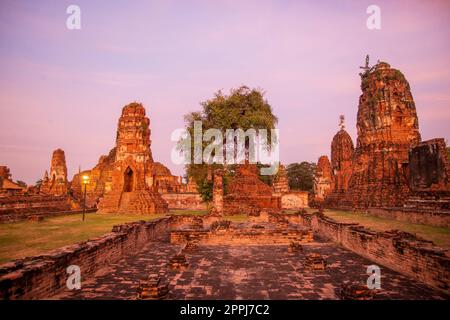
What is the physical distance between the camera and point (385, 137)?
86.1 feet

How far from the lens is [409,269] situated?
6895 millimetres

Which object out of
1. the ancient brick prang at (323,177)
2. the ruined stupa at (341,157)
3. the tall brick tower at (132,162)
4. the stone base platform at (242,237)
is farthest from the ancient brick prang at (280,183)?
the stone base platform at (242,237)

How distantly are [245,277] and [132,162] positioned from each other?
803 inches

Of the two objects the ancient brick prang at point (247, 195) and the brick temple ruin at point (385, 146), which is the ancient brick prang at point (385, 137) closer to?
the brick temple ruin at point (385, 146)

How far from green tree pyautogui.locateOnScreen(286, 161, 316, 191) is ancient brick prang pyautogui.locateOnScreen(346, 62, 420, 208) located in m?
36.4

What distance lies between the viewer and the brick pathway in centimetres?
564

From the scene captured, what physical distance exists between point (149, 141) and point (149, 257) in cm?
1838

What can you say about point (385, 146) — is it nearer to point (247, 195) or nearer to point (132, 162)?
point (247, 195)

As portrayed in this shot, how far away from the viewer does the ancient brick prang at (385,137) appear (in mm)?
25297

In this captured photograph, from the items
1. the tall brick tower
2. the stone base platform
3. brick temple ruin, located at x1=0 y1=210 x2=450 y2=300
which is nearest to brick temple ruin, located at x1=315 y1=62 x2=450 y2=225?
the stone base platform

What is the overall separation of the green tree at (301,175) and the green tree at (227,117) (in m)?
35.3

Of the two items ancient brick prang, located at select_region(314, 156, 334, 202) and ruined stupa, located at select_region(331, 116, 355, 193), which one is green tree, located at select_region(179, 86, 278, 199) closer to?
ruined stupa, located at select_region(331, 116, 355, 193)

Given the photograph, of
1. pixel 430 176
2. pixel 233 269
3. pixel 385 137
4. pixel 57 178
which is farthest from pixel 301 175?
pixel 233 269

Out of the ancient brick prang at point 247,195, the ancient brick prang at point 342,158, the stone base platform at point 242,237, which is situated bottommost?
the stone base platform at point 242,237
